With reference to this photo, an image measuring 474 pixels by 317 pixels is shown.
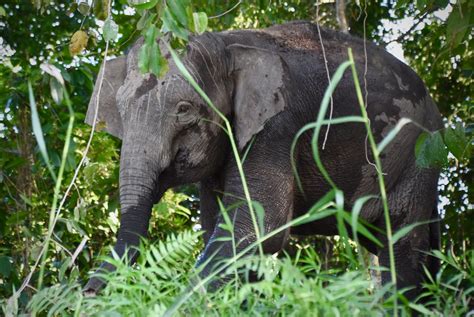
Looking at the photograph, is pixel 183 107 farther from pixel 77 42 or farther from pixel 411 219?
pixel 411 219

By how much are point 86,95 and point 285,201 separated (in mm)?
2483

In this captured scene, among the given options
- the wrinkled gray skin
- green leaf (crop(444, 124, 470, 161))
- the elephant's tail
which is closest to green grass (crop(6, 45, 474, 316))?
green leaf (crop(444, 124, 470, 161))

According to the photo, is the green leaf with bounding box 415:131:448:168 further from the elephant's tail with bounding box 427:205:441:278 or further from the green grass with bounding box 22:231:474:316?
the elephant's tail with bounding box 427:205:441:278

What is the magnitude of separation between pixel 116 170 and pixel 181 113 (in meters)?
2.23

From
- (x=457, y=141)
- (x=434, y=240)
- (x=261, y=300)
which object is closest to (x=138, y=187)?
(x=457, y=141)

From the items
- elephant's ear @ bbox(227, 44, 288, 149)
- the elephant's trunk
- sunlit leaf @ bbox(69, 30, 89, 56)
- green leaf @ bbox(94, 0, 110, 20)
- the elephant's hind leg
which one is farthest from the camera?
the elephant's hind leg

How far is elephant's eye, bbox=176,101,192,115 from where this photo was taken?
626 centimetres

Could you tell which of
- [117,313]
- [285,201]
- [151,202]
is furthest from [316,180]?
[117,313]

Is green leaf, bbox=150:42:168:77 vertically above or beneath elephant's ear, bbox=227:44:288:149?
above

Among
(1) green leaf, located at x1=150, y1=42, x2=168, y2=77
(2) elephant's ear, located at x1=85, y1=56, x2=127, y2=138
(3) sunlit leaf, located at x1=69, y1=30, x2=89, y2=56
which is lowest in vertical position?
(2) elephant's ear, located at x1=85, y1=56, x2=127, y2=138

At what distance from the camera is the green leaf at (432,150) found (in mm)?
5410

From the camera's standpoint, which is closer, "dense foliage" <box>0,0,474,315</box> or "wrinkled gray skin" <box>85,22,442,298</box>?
"dense foliage" <box>0,0,474,315</box>

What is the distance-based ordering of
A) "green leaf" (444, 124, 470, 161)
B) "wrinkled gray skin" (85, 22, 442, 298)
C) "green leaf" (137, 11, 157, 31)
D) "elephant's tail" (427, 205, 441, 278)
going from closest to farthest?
"green leaf" (137, 11, 157, 31), "green leaf" (444, 124, 470, 161), "wrinkled gray skin" (85, 22, 442, 298), "elephant's tail" (427, 205, 441, 278)

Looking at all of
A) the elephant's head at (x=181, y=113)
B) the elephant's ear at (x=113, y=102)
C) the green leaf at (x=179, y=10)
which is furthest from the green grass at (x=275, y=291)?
Answer: the elephant's ear at (x=113, y=102)
